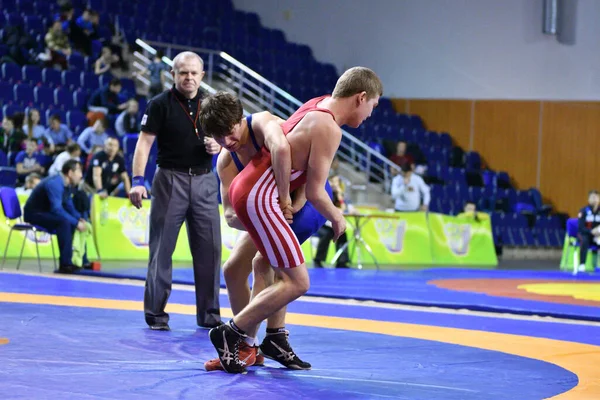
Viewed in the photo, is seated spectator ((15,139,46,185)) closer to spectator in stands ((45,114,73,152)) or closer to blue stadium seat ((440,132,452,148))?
spectator in stands ((45,114,73,152))

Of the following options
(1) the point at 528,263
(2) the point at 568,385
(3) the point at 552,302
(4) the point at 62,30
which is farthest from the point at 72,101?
(2) the point at 568,385

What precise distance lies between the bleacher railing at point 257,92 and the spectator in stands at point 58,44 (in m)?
1.37

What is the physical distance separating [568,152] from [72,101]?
33.1 feet

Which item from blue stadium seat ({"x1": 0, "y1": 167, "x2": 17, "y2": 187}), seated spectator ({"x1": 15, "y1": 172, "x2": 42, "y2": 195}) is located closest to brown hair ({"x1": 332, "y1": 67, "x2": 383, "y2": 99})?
seated spectator ({"x1": 15, "y1": 172, "x2": 42, "y2": 195})

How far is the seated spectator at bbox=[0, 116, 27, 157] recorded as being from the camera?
1277 centimetres

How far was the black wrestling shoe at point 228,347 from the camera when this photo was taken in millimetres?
4184

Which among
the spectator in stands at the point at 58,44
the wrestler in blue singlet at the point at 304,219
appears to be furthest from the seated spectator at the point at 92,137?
the wrestler in blue singlet at the point at 304,219

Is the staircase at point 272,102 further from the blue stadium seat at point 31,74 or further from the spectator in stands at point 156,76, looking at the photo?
the blue stadium seat at point 31,74

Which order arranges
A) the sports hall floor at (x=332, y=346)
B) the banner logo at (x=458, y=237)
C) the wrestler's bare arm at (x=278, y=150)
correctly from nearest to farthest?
the sports hall floor at (x=332, y=346), the wrestler's bare arm at (x=278, y=150), the banner logo at (x=458, y=237)

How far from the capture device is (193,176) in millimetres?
5883

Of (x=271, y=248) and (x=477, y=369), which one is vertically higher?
(x=271, y=248)

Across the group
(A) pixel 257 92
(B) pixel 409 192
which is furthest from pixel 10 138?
(A) pixel 257 92

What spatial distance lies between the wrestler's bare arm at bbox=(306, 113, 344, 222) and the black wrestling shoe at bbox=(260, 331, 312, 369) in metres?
0.67

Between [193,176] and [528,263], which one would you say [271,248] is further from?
[528,263]
